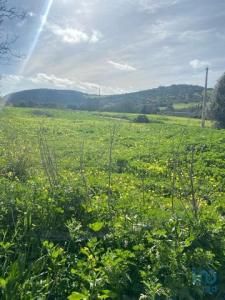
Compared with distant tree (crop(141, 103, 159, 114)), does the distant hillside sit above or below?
above

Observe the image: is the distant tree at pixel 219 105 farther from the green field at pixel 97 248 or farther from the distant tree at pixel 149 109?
the green field at pixel 97 248

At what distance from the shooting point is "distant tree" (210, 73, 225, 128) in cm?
4136

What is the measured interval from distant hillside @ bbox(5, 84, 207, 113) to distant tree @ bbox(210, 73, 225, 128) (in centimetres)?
1389

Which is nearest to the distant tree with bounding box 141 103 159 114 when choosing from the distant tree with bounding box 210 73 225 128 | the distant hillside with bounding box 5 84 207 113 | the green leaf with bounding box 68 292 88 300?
the distant hillside with bounding box 5 84 207 113

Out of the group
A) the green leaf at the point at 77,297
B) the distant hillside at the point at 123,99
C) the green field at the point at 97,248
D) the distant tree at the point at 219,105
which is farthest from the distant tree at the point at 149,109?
the green leaf at the point at 77,297

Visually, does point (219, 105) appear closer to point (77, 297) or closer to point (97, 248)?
point (97, 248)

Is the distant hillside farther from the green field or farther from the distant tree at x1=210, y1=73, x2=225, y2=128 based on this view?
the green field

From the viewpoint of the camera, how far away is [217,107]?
136 ft

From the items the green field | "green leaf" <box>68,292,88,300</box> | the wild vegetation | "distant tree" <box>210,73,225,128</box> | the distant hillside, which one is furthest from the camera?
the distant hillside

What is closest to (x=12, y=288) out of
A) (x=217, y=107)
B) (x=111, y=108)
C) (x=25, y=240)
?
(x=25, y=240)

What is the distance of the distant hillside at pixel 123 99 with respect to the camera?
7144cm

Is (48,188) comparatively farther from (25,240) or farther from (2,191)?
(25,240)

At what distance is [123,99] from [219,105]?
5787 cm

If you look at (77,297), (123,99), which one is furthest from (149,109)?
(77,297)
